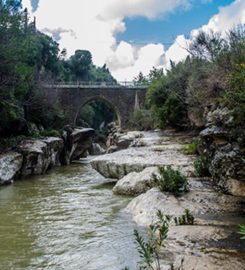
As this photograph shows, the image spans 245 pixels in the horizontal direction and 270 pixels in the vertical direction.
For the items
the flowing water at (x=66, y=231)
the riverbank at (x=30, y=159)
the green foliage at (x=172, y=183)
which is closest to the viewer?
the flowing water at (x=66, y=231)

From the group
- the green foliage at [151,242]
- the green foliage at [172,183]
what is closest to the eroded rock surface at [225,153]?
the green foliage at [172,183]

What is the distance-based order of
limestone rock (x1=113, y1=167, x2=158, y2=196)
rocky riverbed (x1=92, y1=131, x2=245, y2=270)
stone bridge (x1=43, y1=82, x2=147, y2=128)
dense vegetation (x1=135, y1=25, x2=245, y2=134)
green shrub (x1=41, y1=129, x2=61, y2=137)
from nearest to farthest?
rocky riverbed (x1=92, y1=131, x2=245, y2=270) → dense vegetation (x1=135, y1=25, x2=245, y2=134) → limestone rock (x1=113, y1=167, x2=158, y2=196) → green shrub (x1=41, y1=129, x2=61, y2=137) → stone bridge (x1=43, y1=82, x2=147, y2=128)

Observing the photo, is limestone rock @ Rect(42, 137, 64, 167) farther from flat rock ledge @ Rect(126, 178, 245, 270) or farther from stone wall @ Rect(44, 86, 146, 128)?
stone wall @ Rect(44, 86, 146, 128)

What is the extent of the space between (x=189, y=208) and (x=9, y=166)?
9559 mm

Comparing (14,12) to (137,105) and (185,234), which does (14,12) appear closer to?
(185,234)

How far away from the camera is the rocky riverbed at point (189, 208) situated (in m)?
4.49

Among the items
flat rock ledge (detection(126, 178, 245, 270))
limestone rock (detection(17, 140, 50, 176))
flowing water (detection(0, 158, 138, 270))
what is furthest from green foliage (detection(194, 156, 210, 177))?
limestone rock (detection(17, 140, 50, 176))

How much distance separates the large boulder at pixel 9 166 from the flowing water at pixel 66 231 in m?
2.13

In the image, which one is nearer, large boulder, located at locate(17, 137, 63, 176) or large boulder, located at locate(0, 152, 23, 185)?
large boulder, located at locate(0, 152, 23, 185)

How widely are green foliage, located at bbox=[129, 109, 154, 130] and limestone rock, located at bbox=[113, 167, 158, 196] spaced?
17297mm

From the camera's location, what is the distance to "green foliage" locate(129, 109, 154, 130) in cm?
2788

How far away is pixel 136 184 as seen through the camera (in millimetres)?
9508

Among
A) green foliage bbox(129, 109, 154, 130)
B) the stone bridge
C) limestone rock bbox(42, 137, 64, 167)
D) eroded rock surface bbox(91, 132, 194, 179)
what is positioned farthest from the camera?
the stone bridge

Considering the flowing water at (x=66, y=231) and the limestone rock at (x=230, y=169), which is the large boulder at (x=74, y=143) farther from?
the limestone rock at (x=230, y=169)
